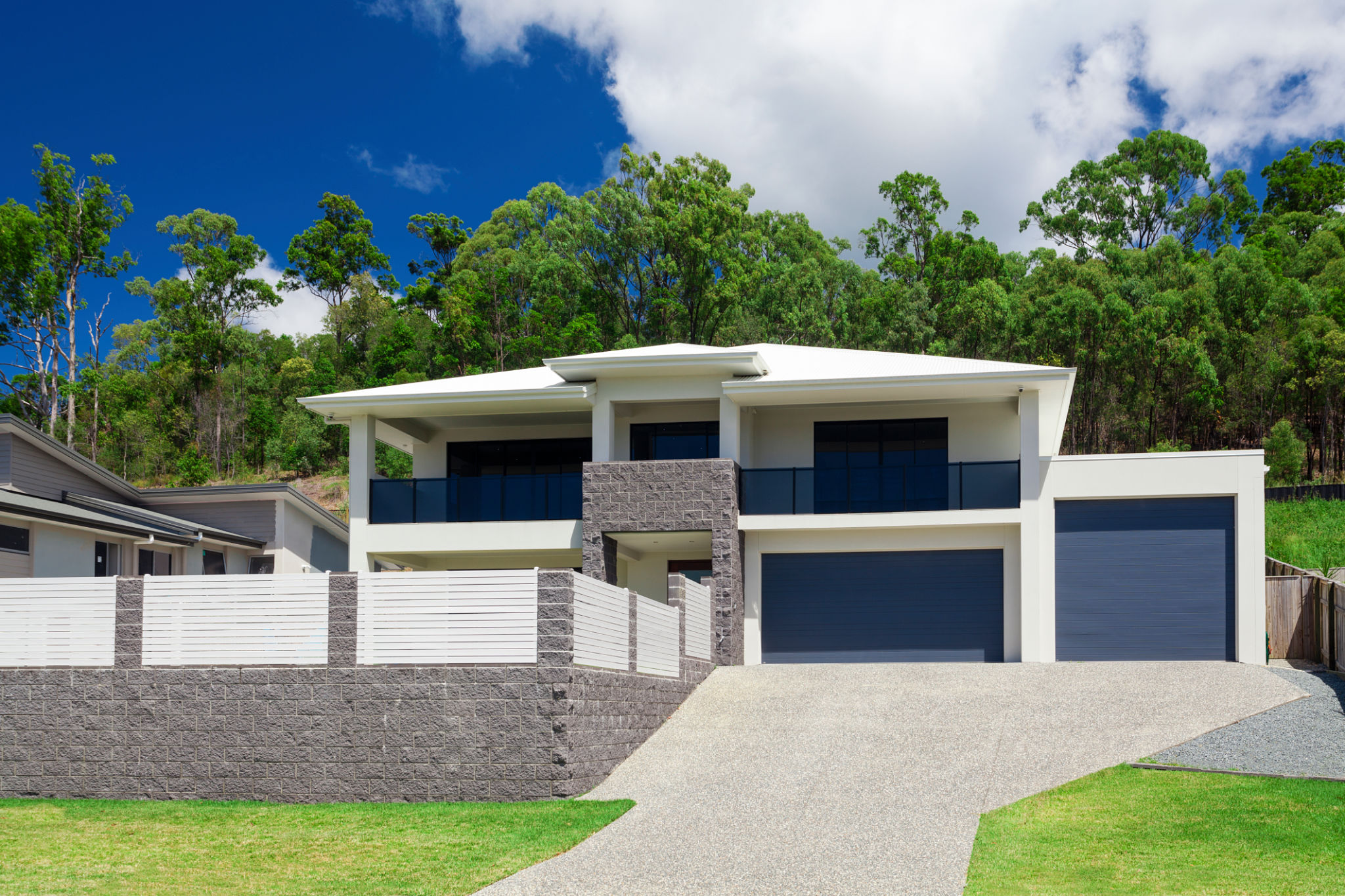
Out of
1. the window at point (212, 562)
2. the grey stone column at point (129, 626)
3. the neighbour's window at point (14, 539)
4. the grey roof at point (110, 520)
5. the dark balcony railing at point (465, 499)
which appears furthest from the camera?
the window at point (212, 562)

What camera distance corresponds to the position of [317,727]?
11.8 metres

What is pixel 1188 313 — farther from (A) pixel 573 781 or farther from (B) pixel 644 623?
(A) pixel 573 781

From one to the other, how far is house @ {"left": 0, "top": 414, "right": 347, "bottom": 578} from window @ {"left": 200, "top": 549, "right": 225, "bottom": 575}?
21 millimetres

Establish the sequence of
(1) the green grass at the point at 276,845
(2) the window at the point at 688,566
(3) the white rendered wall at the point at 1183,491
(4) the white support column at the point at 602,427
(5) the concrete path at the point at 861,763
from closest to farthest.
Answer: (1) the green grass at the point at 276,845 → (5) the concrete path at the point at 861,763 → (3) the white rendered wall at the point at 1183,491 → (4) the white support column at the point at 602,427 → (2) the window at the point at 688,566

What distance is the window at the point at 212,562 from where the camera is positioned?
958 inches

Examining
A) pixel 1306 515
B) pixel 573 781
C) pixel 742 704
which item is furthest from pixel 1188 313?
pixel 573 781

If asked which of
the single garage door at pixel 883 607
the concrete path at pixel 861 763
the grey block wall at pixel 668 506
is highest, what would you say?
the grey block wall at pixel 668 506

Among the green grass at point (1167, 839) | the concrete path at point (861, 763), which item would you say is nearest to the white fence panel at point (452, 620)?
the concrete path at point (861, 763)

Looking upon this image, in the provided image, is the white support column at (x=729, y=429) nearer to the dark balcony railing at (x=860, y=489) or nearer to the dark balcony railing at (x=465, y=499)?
the dark balcony railing at (x=860, y=489)

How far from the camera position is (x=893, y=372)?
2075cm

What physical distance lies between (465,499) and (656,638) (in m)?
8.17

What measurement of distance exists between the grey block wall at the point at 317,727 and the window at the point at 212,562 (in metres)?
12.2

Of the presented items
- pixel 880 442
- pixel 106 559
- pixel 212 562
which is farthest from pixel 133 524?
pixel 880 442

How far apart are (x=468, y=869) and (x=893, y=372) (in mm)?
14154
